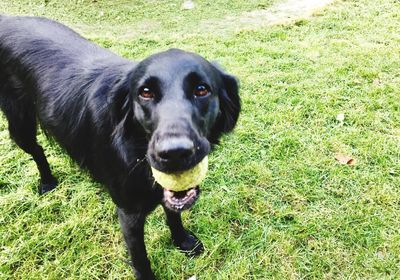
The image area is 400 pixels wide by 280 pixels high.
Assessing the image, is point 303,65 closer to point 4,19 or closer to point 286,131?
point 286,131

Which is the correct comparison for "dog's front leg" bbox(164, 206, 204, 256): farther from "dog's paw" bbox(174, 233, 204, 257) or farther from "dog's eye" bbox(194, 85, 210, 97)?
"dog's eye" bbox(194, 85, 210, 97)

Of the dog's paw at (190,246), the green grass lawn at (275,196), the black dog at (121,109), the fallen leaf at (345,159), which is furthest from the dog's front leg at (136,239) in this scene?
the fallen leaf at (345,159)

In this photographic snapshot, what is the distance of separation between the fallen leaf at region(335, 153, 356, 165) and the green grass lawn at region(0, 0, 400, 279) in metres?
0.05

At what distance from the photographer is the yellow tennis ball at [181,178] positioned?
73.6 inches

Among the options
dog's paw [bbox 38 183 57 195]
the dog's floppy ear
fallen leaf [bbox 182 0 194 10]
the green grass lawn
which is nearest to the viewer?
the dog's floppy ear

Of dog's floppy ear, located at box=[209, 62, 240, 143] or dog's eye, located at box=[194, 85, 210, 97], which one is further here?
dog's floppy ear, located at box=[209, 62, 240, 143]

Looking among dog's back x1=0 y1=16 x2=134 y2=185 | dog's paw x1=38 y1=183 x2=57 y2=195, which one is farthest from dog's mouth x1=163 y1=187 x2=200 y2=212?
dog's paw x1=38 y1=183 x2=57 y2=195

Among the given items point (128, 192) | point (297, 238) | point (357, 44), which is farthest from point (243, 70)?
point (128, 192)

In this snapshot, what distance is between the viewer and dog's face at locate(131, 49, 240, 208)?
1.74m

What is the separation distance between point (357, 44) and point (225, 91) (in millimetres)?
4094

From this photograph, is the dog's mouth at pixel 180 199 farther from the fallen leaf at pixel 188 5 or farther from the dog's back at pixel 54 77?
the fallen leaf at pixel 188 5

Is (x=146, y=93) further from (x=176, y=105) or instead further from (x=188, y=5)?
(x=188, y=5)

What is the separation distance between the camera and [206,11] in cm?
736

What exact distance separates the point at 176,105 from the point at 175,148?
34 cm
